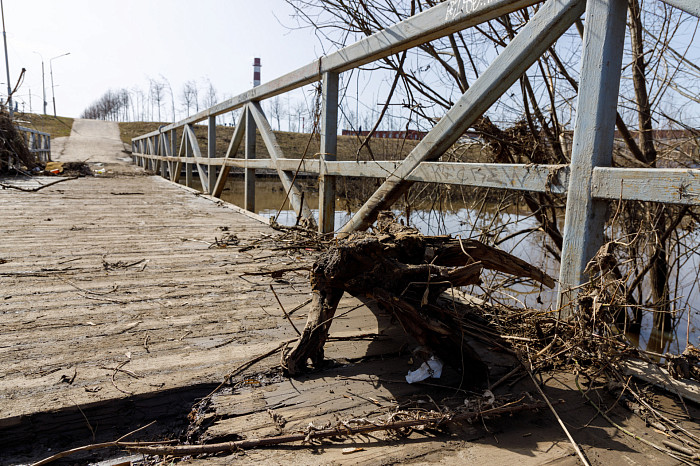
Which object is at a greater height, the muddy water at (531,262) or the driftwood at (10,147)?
the driftwood at (10,147)

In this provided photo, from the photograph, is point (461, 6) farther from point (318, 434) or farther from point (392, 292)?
point (318, 434)

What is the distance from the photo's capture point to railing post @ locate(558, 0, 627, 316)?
5.09 ft

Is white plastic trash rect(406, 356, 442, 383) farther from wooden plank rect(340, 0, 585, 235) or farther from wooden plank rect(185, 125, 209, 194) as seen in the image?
wooden plank rect(185, 125, 209, 194)

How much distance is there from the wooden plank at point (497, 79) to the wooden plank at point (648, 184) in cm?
62

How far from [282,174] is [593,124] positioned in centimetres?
318

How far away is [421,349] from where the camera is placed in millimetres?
1459

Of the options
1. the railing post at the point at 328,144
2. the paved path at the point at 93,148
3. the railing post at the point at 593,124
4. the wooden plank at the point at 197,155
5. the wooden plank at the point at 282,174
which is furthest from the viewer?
the paved path at the point at 93,148

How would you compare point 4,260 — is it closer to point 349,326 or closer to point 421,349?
point 349,326

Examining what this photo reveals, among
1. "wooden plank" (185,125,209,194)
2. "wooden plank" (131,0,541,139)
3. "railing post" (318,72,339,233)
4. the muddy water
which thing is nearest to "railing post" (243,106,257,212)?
the muddy water

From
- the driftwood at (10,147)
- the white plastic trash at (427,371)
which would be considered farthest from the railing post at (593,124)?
the driftwood at (10,147)

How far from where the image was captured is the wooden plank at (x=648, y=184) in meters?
1.28

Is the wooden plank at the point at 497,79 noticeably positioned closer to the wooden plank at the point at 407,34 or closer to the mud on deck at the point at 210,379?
the wooden plank at the point at 407,34

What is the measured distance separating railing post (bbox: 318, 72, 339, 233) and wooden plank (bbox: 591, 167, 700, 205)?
2296 millimetres

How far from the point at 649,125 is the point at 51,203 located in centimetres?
676
